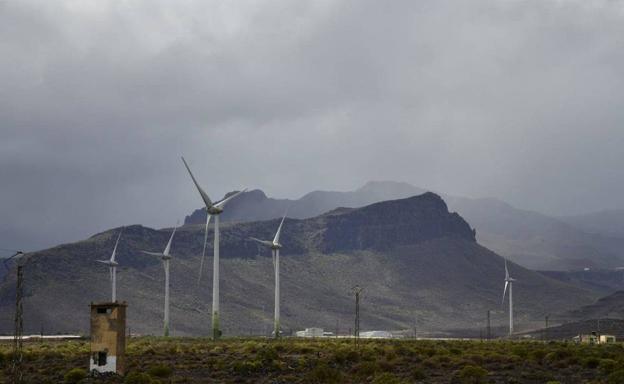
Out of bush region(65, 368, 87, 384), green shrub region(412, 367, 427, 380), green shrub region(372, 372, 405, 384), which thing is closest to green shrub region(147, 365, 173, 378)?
bush region(65, 368, 87, 384)

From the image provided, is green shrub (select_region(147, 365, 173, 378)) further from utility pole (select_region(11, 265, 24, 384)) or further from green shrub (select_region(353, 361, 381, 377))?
green shrub (select_region(353, 361, 381, 377))

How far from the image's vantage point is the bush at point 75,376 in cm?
6406

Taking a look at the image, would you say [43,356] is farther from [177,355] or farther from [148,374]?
[148,374]

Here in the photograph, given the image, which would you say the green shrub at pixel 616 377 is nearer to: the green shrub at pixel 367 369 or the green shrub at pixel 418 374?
the green shrub at pixel 418 374

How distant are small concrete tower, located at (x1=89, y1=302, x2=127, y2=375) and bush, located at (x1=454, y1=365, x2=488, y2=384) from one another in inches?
903

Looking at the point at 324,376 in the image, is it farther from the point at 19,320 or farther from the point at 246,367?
the point at 19,320

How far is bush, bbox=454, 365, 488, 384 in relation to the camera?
60.0m

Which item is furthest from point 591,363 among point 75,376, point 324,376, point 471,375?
point 75,376

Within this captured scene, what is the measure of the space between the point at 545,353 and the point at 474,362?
982cm

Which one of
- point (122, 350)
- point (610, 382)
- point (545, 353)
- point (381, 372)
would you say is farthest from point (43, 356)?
→ point (610, 382)

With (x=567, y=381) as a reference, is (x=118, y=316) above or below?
above

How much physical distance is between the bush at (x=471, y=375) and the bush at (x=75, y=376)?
983 inches

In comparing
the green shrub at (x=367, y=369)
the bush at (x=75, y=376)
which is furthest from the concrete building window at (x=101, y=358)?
the green shrub at (x=367, y=369)

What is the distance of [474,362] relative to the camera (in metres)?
69.7
